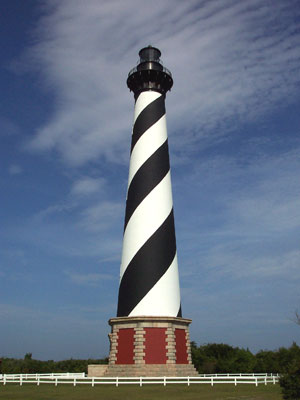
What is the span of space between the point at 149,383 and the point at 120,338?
4.21 metres

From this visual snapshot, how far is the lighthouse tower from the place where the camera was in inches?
968

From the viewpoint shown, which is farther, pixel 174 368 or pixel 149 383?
pixel 174 368

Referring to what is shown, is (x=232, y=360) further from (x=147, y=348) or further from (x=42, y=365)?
(x=42, y=365)

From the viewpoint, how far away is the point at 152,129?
99.1ft

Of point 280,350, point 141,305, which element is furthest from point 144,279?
point 280,350

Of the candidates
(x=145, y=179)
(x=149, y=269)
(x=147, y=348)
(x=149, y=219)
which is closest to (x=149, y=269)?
(x=149, y=269)

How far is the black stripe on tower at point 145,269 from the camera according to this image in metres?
25.9

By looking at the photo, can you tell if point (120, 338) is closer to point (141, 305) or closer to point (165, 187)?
point (141, 305)

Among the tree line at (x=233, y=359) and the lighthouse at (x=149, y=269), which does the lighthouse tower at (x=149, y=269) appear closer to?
the lighthouse at (x=149, y=269)

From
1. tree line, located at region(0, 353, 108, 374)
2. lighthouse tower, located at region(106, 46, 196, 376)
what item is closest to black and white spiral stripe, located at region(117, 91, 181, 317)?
lighthouse tower, located at region(106, 46, 196, 376)

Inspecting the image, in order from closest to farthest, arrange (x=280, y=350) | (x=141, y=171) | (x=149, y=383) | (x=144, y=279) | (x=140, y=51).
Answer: (x=149, y=383), (x=144, y=279), (x=141, y=171), (x=140, y=51), (x=280, y=350)

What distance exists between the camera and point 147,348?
2445 centimetres

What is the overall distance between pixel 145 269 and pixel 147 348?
4746 millimetres

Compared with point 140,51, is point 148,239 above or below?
below
